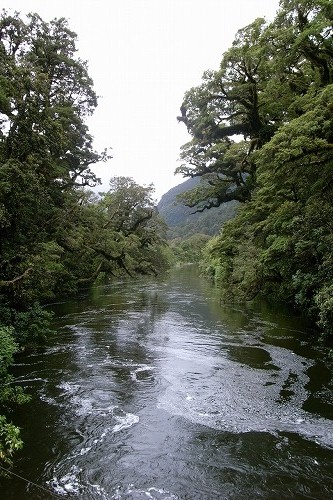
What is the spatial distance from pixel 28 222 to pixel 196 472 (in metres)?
11.9

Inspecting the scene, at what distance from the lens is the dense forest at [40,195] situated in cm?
1168

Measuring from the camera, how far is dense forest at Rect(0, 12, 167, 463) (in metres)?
11.7

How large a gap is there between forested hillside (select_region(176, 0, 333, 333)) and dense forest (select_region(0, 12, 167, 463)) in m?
6.99

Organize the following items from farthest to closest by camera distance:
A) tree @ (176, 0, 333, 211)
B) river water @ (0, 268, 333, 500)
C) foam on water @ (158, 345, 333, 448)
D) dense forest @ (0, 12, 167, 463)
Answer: tree @ (176, 0, 333, 211) < dense forest @ (0, 12, 167, 463) < foam on water @ (158, 345, 333, 448) < river water @ (0, 268, 333, 500)

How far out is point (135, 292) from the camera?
29719mm

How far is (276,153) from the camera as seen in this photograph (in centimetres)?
1248

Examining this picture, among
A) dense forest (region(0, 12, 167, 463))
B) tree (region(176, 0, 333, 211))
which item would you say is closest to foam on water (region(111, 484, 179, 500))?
dense forest (region(0, 12, 167, 463))

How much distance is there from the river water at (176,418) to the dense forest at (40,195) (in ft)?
2.92

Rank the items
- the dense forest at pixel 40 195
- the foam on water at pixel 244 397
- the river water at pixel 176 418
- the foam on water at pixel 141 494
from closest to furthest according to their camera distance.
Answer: the foam on water at pixel 141 494 < the river water at pixel 176 418 < the foam on water at pixel 244 397 < the dense forest at pixel 40 195

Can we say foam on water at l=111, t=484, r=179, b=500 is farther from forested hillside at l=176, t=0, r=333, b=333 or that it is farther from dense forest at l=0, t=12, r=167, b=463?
forested hillside at l=176, t=0, r=333, b=333

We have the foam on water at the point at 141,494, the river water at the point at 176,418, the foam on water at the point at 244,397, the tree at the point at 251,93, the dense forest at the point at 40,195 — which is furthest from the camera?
the tree at the point at 251,93

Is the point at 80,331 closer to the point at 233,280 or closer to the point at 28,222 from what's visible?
the point at 28,222

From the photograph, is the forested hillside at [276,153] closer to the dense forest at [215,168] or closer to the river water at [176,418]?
the dense forest at [215,168]

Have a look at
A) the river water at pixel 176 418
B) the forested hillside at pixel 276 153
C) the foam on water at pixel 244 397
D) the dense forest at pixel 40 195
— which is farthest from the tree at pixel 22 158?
the forested hillside at pixel 276 153
